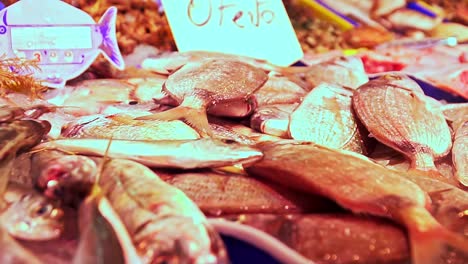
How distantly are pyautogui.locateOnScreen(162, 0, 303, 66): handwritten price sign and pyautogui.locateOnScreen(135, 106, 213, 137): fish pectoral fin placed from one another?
0.59m

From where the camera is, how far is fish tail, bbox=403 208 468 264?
64 centimetres

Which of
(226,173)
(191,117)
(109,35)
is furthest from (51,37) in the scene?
(226,173)

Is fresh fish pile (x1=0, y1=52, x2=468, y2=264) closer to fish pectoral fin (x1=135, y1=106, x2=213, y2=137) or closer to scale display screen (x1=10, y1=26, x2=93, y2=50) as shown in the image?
fish pectoral fin (x1=135, y1=106, x2=213, y2=137)

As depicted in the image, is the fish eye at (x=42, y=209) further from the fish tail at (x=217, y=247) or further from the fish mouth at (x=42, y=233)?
the fish tail at (x=217, y=247)

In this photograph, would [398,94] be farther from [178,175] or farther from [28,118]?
[28,118]

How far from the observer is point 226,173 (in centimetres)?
79

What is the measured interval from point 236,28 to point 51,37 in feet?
1.92

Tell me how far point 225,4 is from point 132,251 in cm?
120

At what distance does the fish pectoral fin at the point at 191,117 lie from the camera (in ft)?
3.14

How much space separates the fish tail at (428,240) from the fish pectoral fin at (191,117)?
384mm

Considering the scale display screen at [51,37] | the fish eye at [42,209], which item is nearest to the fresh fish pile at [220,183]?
the fish eye at [42,209]

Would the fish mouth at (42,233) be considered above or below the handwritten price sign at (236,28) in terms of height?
above

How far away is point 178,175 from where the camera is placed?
763 millimetres

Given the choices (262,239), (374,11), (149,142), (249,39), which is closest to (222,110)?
(149,142)
